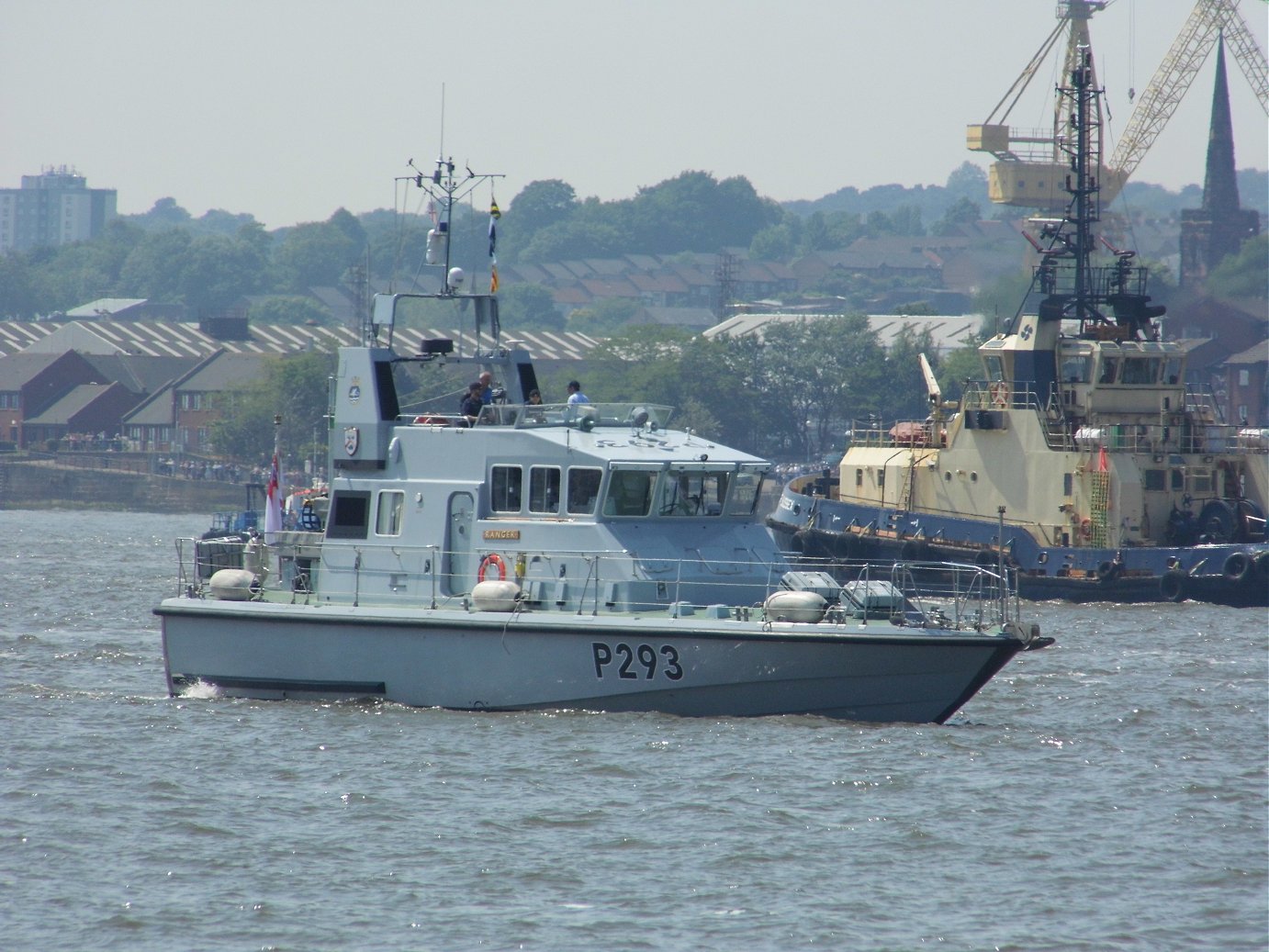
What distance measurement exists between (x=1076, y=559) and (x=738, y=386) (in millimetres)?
52491

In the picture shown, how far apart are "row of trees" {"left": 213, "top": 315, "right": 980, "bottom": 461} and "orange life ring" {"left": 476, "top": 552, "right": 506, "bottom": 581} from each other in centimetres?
6315

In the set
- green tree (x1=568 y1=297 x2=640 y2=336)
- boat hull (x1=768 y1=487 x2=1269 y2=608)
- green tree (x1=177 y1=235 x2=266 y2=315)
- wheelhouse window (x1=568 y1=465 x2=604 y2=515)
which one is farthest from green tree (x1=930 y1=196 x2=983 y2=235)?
wheelhouse window (x1=568 y1=465 x2=604 y2=515)

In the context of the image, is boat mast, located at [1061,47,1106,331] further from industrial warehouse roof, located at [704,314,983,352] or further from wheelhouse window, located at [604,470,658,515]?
industrial warehouse roof, located at [704,314,983,352]

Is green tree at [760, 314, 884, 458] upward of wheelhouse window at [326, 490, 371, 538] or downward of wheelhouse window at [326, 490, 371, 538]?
upward

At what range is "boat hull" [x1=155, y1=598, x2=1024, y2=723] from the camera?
1853 cm

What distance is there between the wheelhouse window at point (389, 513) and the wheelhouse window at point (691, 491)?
2806mm

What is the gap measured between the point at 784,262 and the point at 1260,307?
107 m

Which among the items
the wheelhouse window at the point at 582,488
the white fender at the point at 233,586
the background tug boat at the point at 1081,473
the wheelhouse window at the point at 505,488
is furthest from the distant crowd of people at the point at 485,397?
the background tug boat at the point at 1081,473

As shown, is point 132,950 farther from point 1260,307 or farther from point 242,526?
point 1260,307

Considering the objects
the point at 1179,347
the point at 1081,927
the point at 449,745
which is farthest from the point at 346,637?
the point at 1179,347

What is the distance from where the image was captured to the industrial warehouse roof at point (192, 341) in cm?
10300

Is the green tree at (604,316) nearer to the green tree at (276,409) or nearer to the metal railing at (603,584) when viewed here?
the green tree at (276,409)

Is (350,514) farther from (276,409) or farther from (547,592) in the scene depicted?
(276,409)

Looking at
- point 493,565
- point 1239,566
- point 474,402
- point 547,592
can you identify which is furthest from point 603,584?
point 1239,566
